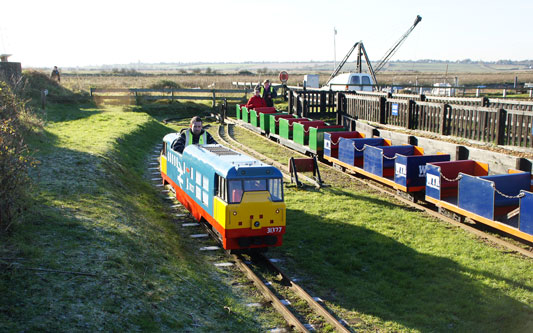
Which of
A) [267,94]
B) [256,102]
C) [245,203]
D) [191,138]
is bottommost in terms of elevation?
[245,203]

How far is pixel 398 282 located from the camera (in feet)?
30.7

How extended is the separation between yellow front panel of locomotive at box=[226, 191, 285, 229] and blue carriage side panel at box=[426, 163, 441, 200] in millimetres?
5072

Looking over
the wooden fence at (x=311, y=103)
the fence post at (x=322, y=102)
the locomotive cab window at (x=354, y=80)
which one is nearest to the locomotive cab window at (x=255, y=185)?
the wooden fence at (x=311, y=103)

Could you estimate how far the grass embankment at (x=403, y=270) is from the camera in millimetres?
8070

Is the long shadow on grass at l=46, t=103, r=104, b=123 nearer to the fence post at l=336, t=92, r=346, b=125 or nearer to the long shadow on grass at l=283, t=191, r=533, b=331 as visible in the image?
the fence post at l=336, t=92, r=346, b=125

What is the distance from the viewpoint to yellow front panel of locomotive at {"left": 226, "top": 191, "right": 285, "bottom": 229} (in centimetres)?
974

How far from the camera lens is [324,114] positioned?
29.0 metres

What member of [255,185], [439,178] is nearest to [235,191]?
[255,185]

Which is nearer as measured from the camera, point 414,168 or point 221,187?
point 221,187

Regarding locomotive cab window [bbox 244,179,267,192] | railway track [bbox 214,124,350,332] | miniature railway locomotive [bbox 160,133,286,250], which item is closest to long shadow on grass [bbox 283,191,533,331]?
railway track [bbox 214,124,350,332]

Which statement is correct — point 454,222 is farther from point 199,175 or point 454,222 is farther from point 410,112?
point 410,112

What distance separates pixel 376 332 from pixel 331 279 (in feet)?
6.59

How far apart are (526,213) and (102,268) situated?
8.40 m

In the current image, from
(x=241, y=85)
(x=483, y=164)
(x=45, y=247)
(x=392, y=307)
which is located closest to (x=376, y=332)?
(x=392, y=307)
